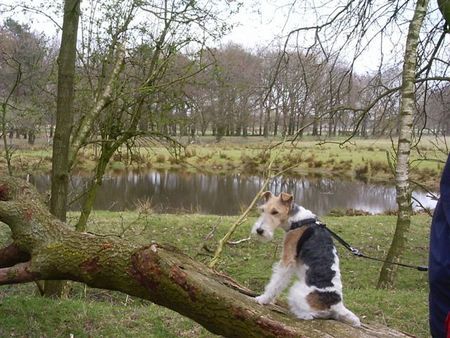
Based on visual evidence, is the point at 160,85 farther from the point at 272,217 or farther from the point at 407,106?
the point at 272,217

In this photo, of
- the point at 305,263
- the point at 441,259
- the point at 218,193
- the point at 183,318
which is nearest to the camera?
the point at 441,259

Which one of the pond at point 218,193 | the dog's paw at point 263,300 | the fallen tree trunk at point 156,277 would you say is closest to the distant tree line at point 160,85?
the fallen tree trunk at point 156,277

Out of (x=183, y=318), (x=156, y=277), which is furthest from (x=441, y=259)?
(x=183, y=318)

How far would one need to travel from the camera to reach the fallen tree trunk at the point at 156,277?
10.7ft

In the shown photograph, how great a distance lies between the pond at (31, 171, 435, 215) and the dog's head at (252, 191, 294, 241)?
12.8m

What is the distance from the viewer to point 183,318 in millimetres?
5676

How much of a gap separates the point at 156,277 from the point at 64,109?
4.12 meters

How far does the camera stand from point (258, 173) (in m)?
27.5

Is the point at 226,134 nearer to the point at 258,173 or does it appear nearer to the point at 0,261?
the point at 258,173

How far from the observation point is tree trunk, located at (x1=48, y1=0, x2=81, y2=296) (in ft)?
21.7

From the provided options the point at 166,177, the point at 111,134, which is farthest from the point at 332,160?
the point at 111,134

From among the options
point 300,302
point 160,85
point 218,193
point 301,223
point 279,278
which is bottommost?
point 218,193

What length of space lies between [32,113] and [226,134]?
42.6m

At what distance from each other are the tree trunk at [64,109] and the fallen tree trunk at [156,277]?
2.50 metres
